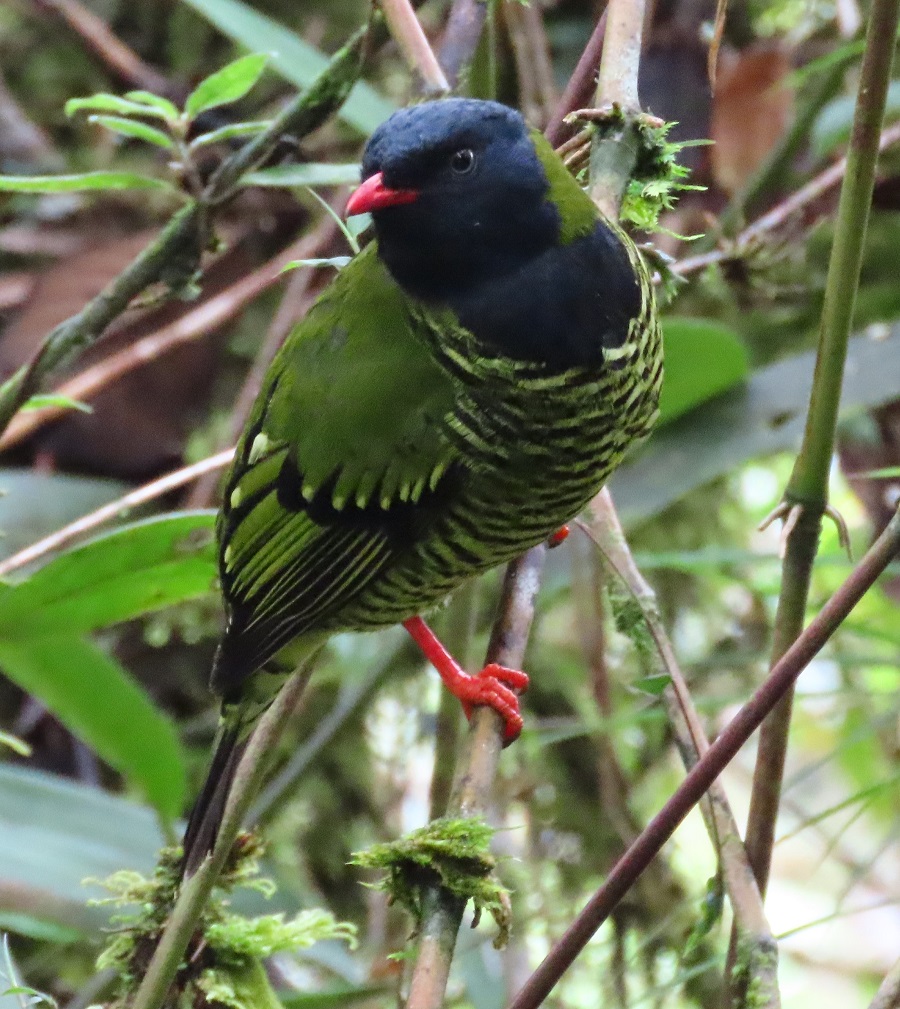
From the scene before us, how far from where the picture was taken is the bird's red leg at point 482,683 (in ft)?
5.49

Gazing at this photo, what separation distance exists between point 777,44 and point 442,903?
93.9 inches

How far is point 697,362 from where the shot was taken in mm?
2498

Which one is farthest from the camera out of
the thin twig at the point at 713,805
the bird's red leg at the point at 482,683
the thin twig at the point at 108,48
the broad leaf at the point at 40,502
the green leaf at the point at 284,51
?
the thin twig at the point at 108,48

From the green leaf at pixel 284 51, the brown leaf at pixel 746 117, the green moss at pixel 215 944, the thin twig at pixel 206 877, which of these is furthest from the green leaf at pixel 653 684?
the brown leaf at pixel 746 117

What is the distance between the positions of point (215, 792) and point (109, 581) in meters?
0.33

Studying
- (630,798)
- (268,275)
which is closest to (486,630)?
(630,798)

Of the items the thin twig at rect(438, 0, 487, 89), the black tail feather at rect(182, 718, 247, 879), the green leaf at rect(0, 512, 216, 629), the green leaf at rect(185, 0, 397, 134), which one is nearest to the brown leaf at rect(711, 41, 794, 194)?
the green leaf at rect(185, 0, 397, 134)

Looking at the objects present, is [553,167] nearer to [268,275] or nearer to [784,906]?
[268,275]

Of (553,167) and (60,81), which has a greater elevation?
(60,81)

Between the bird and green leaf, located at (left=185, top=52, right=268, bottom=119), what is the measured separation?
0.23 metres

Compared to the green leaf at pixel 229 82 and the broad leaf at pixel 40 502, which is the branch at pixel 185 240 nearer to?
the green leaf at pixel 229 82

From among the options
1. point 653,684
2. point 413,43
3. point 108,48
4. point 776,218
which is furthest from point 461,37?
point 108,48

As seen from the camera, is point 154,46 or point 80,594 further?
point 154,46

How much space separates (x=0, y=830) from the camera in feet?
6.69
